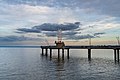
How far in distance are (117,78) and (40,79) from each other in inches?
604

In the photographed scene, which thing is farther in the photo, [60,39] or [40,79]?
[60,39]

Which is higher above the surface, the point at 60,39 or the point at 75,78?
the point at 60,39

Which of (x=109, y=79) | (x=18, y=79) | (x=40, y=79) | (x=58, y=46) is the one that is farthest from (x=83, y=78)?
(x=58, y=46)

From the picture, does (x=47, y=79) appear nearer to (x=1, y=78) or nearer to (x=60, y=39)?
(x=1, y=78)

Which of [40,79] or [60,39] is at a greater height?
[60,39]

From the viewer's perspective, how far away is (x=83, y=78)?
42156mm

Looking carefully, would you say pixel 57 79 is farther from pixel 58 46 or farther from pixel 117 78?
pixel 58 46

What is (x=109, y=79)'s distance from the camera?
4072cm

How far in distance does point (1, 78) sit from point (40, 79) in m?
8.09

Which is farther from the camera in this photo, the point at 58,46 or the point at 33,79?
the point at 58,46

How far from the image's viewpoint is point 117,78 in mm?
41938

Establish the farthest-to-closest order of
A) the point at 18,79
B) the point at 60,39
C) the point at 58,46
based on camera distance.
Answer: the point at 60,39
the point at 58,46
the point at 18,79

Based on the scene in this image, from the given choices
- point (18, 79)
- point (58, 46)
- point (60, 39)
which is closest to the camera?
point (18, 79)

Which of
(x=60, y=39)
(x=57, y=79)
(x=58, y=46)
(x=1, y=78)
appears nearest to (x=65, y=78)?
(x=57, y=79)
